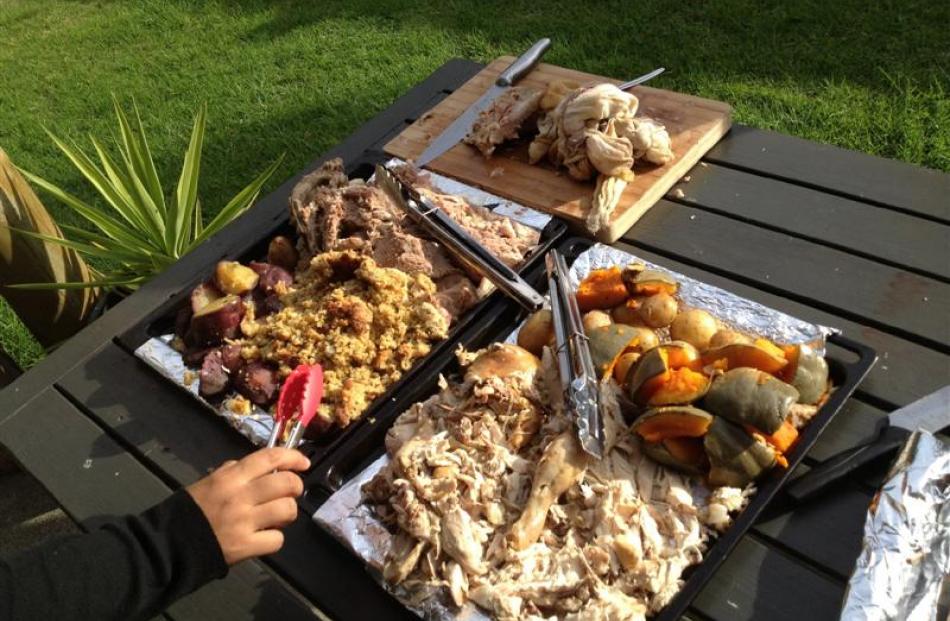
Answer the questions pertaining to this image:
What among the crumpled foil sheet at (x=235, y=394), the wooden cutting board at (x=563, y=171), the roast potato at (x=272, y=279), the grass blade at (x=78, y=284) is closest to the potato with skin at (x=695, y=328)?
the wooden cutting board at (x=563, y=171)

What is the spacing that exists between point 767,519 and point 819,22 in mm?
3377

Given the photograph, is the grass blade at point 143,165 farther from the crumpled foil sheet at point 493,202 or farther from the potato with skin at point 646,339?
the potato with skin at point 646,339

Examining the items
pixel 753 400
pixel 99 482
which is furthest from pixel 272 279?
pixel 753 400

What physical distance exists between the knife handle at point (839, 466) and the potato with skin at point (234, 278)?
5.09 feet

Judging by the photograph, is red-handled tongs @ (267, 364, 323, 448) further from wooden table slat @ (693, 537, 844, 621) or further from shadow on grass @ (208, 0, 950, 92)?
shadow on grass @ (208, 0, 950, 92)

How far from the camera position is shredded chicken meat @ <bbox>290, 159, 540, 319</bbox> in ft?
7.02

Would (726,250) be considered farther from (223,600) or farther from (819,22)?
(819,22)

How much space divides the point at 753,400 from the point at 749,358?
0.56 ft

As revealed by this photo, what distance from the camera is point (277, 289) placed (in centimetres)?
217

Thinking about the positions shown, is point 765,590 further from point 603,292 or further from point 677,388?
point 603,292

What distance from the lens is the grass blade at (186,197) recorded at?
3004 millimetres

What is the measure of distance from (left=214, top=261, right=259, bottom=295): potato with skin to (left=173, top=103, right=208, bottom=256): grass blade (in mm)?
902

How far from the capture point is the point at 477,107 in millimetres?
2752

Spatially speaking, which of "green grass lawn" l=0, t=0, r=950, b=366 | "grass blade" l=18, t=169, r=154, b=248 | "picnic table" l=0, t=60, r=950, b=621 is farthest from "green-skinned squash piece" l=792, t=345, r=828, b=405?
"grass blade" l=18, t=169, r=154, b=248
